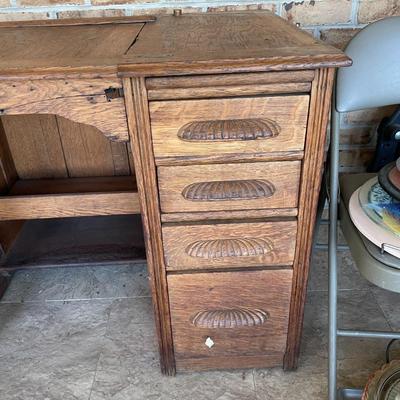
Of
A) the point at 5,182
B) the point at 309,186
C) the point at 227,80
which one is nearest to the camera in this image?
the point at 227,80

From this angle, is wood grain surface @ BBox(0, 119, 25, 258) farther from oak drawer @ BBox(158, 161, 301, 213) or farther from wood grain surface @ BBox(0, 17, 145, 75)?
oak drawer @ BBox(158, 161, 301, 213)

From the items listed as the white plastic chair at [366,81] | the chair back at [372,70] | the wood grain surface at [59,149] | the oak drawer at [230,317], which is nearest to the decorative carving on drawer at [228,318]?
the oak drawer at [230,317]

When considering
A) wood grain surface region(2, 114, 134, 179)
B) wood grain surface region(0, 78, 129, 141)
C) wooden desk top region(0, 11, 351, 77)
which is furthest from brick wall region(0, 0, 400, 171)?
wood grain surface region(0, 78, 129, 141)

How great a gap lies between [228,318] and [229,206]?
0.96 ft

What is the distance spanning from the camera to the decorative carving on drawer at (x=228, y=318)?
3.22 feet

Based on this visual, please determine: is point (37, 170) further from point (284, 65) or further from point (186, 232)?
point (284, 65)

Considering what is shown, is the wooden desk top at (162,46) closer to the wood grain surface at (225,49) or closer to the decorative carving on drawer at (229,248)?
the wood grain surface at (225,49)

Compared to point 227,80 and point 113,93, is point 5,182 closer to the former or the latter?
point 113,93

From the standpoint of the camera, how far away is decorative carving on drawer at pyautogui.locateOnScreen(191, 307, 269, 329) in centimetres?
98

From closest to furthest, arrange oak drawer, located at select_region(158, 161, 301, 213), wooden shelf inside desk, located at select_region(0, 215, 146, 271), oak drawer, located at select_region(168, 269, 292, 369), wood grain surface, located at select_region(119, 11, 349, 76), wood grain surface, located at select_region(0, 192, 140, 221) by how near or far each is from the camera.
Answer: wood grain surface, located at select_region(119, 11, 349, 76)
oak drawer, located at select_region(158, 161, 301, 213)
oak drawer, located at select_region(168, 269, 292, 369)
wood grain surface, located at select_region(0, 192, 140, 221)
wooden shelf inside desk, located at select_region(0, 215, 146, 271)

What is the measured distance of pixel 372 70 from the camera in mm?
899

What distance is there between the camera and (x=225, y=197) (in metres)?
0.83

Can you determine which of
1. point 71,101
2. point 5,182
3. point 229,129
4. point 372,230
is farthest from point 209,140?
point 5,182

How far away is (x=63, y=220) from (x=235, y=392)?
33.4 inches
